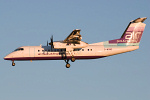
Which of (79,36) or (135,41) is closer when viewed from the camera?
(79,36)

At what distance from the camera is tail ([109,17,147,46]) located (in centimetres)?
4225

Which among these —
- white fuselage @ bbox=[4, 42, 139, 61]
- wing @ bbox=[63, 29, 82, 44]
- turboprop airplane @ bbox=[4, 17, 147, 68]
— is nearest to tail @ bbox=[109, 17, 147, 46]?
turboprop airplane @ bbox=[4, 17, 147, 68]

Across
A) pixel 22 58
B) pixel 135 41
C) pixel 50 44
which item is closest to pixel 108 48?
pixel 135 41

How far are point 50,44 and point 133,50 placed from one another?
38.2ft

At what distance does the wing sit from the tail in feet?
18.5

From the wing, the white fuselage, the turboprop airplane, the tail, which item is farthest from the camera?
the tail

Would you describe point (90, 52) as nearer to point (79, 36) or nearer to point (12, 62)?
point (79, 36)

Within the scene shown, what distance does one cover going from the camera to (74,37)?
38375mm

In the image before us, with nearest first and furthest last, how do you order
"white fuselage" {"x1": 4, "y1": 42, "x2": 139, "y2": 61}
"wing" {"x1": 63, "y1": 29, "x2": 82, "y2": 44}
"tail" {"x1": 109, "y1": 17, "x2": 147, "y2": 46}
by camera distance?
"wing" {"x1": 63, "y1": 29, "x2": 82, "y2": 44}, "white fuselage" {"x1": 4, "y1": 42, "x2": 139, "y2": 61}, "tail" {"x1": 109, "y1": 17, "x2": 147, "y2": 46}

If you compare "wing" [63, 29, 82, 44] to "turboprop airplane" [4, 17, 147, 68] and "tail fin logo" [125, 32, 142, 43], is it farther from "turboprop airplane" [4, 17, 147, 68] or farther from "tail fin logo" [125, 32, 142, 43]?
"tail fin logo" [125, 32, 142, 43]

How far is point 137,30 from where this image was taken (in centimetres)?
4269

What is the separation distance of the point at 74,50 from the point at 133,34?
8868mm

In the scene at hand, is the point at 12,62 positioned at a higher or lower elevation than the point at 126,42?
lower

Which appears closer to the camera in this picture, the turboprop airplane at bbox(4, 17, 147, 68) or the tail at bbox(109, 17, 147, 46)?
the turboprop airplane at bbox(4, 17, 147, 68)
